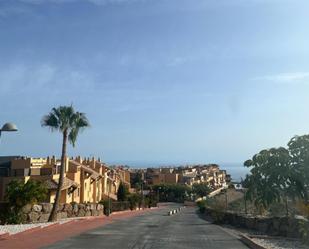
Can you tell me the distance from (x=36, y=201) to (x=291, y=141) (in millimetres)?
16953

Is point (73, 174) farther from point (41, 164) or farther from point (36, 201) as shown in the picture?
point (36, 201)

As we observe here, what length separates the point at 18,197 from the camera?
30438 mm

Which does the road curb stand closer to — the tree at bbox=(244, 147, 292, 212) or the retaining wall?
the tree at bbox=(244, 147, 292, 212)

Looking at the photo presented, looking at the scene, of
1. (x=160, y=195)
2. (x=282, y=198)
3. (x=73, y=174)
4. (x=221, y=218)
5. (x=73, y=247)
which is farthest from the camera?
(x=160, y=195)

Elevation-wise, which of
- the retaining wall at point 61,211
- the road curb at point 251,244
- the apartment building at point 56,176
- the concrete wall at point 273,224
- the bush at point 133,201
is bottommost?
the road curb at point 251,244

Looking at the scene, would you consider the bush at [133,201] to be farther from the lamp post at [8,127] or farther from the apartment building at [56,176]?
the lamp post at [8,127]

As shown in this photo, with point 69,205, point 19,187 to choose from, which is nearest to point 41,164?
point 69,205

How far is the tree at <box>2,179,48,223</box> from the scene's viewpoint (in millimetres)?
30000

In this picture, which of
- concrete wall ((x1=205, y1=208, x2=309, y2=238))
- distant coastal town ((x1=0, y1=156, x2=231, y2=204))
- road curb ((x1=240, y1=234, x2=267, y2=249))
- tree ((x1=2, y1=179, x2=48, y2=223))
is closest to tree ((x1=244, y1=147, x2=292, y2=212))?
concrete wall ((x1=205, y1=208, x2=309, y2=238))

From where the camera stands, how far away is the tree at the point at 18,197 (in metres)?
30.0

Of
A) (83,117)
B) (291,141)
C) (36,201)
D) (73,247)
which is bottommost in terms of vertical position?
(73,247)

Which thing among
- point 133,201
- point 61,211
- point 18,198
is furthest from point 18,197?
point 133,201

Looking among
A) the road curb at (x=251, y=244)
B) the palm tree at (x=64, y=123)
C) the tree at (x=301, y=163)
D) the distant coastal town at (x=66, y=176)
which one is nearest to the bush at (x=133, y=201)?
the distant coastal town at (x=66, y=176)

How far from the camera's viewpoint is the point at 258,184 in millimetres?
26406
